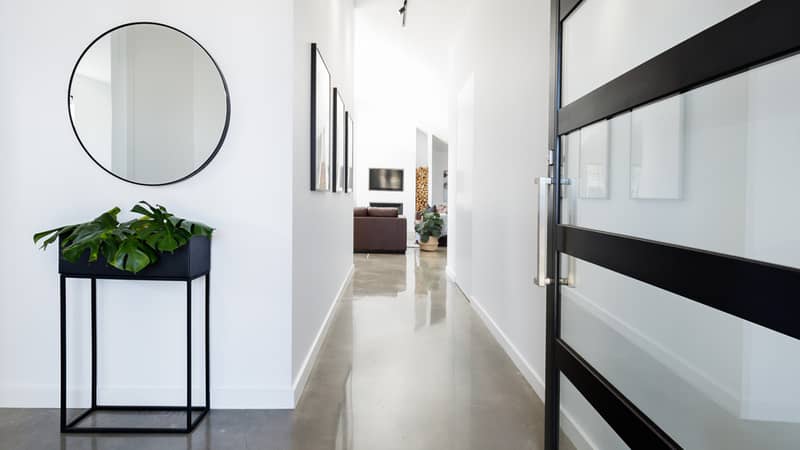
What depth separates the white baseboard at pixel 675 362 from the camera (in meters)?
0.95

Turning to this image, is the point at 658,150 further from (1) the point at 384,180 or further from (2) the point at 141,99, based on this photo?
(1) the point at 384,180

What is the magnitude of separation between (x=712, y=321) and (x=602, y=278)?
1.72ft

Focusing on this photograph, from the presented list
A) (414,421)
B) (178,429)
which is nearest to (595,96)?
(414,421)

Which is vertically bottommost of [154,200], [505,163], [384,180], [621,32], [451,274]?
[451,274]

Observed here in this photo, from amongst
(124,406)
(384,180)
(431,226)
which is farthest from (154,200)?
(384,180)

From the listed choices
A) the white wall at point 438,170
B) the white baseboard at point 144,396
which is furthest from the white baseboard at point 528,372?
the white wall at point 438,170

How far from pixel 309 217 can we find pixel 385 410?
48.0 inches

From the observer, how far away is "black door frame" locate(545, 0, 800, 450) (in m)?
0.80

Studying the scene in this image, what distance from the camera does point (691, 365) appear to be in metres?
1.06

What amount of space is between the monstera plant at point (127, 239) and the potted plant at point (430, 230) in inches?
309

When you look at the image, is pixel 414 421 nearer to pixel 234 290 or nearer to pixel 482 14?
pixel 234 290

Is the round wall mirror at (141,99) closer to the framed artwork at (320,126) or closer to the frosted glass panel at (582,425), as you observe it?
the framed artwork at (320,126)

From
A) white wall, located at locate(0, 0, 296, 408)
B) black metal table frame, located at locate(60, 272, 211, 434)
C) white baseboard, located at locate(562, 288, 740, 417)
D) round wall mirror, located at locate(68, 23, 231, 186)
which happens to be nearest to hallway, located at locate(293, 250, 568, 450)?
white wall, located at locate(0, 0, 296, 408)

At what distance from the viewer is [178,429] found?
2127 mm
